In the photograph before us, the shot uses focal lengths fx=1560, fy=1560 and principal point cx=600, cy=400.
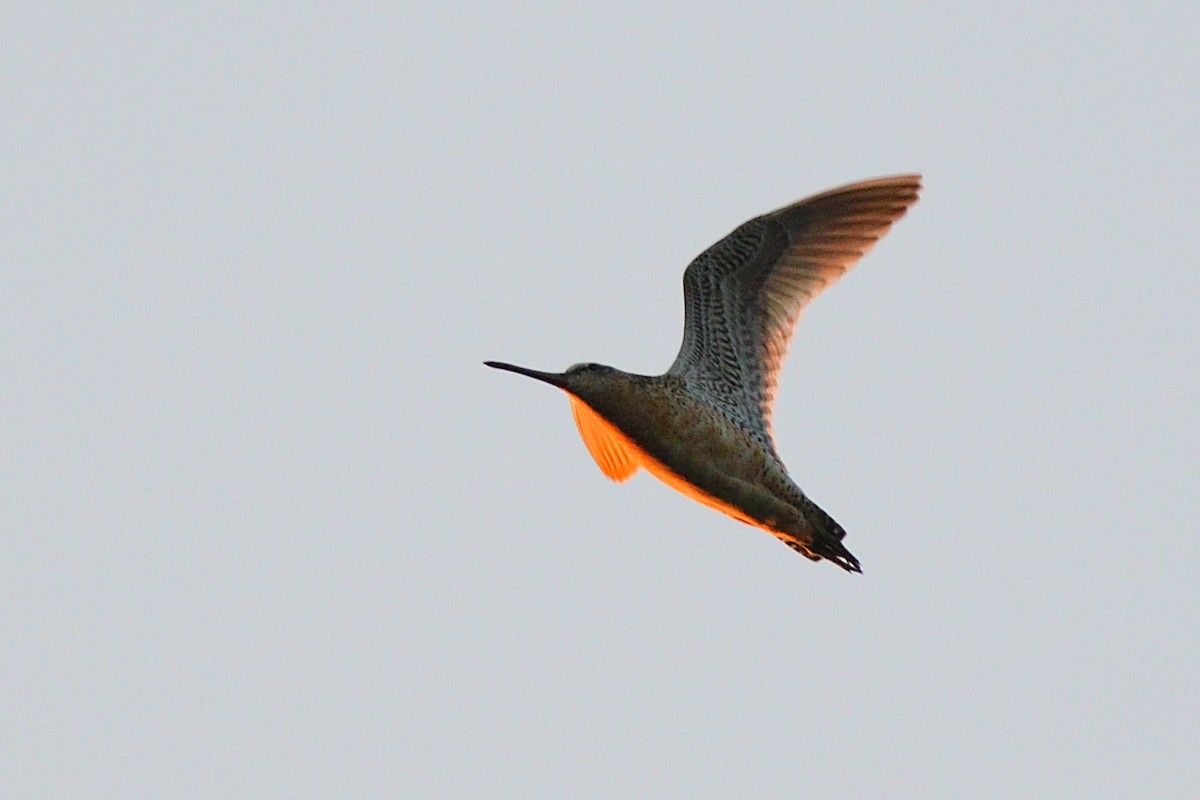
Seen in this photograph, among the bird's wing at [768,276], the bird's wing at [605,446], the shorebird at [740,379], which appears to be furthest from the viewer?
the bird's wing at [768,276]

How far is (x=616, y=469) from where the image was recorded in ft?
39.7

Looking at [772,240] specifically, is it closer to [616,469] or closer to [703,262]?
[703,262]

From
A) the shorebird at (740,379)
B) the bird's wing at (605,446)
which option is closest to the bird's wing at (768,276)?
the shorebird at (740,379)

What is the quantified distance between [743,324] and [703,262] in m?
0.58

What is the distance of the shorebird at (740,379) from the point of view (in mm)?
10930

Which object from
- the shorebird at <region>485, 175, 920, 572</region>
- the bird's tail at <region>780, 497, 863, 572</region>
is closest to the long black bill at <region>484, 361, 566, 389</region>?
the shorebird at <region>485, 175, 920, 572</region>

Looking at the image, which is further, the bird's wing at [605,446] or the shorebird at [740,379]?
the bird's wing at [605,446]

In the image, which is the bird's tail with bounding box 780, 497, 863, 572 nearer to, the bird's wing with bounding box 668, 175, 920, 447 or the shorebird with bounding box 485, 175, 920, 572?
the shorebird with bounding box 485, 175, 920, 572

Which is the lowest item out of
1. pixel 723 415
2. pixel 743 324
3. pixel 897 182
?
pixel 723 415

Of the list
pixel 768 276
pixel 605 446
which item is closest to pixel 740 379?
pixel 768 276

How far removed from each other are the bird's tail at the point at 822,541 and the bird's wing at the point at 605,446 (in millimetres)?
1287

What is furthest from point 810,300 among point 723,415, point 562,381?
point 562,381

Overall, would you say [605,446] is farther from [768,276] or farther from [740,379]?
[768,276]

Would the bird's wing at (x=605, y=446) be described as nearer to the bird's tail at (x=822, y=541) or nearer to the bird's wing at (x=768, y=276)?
the bird's wing at (x=768, y=276)
